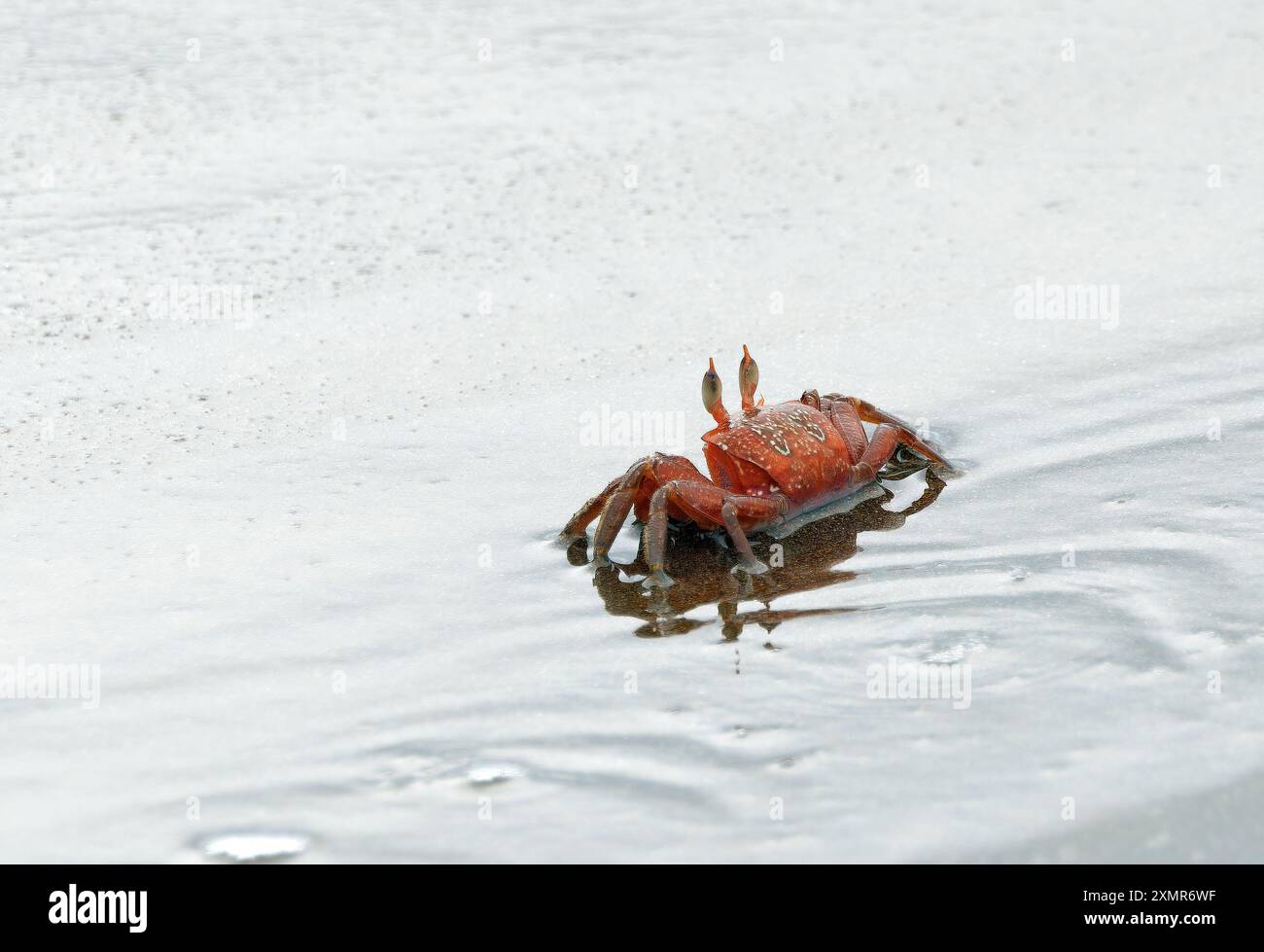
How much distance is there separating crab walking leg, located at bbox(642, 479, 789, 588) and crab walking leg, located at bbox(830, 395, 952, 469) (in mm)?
859

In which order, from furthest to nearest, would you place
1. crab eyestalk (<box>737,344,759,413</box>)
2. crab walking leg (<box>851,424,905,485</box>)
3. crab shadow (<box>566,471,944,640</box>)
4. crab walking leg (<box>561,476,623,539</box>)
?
crab walking leg (<box>851,424,905,485</box>), crab eyestalk (<box>737,344,759,413</box>), crab walking leg (<box>561,476,623,539</box>), crab shadow (<box>566,471,944,640</box>)

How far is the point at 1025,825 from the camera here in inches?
135

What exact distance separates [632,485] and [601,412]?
51.6 inches

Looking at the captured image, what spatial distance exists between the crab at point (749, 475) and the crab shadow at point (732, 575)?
53 millimetres

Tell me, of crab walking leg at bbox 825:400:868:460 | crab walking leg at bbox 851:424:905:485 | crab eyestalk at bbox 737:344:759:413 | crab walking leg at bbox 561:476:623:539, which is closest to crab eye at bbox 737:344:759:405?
crab eyestalk at bbox 737:344:759:413

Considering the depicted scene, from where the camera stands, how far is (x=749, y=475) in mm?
4977

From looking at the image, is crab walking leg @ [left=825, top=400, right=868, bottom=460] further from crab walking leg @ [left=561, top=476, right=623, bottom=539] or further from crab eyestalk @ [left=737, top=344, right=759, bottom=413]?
crab walking leg @ [left=561, top=476, right=623, bottom=539]

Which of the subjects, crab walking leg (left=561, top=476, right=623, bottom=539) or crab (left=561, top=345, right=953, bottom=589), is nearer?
crab (left=561, top=345, right=953, bottom=589)

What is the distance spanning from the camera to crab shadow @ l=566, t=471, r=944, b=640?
4.53m

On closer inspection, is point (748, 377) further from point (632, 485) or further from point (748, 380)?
point (632, 485)

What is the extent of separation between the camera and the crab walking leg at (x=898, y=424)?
546cm

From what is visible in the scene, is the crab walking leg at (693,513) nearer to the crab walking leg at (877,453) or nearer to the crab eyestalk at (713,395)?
the crab eyestalk at (713,395)

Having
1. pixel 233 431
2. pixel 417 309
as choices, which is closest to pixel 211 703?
pixel 233 431
